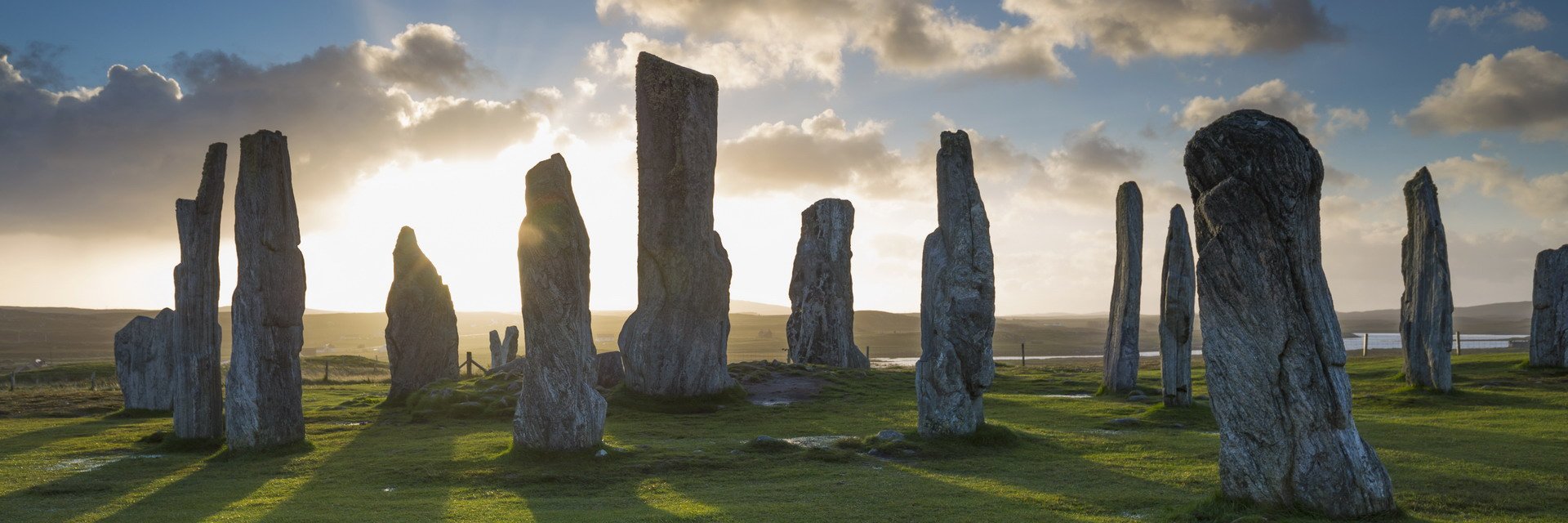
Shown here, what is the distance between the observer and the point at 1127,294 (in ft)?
83.8

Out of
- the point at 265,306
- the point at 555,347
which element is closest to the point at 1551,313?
the point at 555,347

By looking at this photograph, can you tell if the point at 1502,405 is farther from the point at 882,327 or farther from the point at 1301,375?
the point at 882,327

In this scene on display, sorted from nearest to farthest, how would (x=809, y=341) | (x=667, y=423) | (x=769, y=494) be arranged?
1. (x=769, y=494)
2. (x=667, y=423)
3. (x=809, y=341)

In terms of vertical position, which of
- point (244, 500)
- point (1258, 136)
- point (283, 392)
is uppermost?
point (1258, 136)

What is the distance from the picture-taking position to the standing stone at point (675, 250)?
74.8ft

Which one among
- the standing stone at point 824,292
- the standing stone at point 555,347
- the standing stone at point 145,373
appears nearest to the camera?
the standing stone at point 555,347

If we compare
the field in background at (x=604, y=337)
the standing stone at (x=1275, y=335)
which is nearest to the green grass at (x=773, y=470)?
the standing stone at (x=1275, y=335)

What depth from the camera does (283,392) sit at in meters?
16.8

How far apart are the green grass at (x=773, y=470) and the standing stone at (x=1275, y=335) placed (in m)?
0.44

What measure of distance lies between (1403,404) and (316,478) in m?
22.0

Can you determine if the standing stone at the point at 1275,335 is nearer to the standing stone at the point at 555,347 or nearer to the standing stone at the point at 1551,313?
the standing stone at the point at 555,347

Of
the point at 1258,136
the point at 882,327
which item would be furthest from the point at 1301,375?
the point at 882,327

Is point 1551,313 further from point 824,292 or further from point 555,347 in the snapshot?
point 555,347

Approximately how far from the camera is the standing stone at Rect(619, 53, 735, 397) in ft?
74.8
